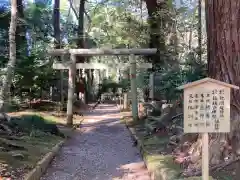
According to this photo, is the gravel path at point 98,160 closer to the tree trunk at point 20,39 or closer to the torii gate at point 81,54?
the torii gate at point 81,54

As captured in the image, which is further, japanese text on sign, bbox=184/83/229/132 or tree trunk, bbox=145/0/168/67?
tree trunk, bbox=145/0/168/67

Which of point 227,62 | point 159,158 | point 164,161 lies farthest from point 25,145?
point 227,62

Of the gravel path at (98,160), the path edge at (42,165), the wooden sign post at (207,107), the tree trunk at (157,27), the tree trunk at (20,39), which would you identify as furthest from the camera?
the tree trunk at (157,27)

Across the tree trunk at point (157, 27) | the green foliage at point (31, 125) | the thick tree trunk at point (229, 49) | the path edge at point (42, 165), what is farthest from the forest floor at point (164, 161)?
the tree trunk at point (157, 27)

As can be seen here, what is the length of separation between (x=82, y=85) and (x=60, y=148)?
675 inches

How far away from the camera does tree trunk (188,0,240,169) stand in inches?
235

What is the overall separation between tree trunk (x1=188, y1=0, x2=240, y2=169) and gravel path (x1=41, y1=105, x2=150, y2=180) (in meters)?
1.65

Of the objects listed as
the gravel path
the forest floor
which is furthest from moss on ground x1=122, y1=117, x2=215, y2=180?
the gravel path

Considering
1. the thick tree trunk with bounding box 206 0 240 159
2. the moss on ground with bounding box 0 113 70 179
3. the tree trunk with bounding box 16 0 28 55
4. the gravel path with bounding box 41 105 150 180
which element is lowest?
the gravel path with bounding box 41 105 150 180

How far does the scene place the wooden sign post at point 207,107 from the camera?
444 cm

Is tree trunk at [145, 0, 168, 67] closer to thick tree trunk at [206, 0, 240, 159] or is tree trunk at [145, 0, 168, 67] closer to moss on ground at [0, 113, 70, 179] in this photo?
moss on ground at [0, 113, 70, 179]

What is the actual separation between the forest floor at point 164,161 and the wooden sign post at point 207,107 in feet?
3.82

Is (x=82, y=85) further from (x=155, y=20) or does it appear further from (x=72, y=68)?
(x=72, y=68)

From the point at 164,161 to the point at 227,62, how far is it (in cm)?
223
